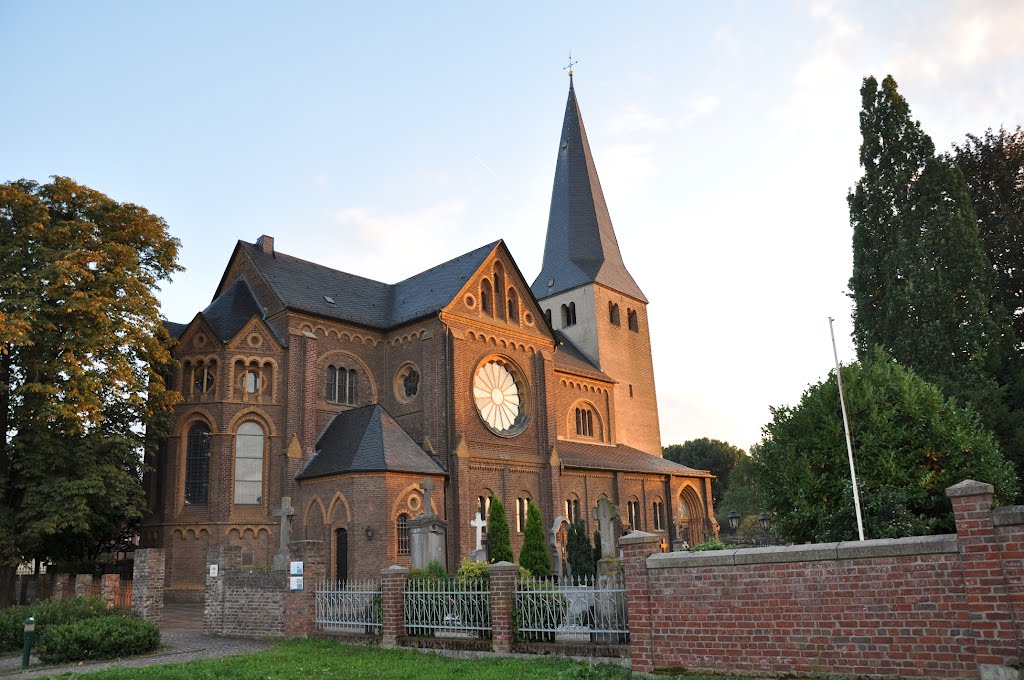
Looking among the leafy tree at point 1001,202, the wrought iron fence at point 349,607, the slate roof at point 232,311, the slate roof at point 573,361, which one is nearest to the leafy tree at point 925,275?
the leafy tree at point 1001,202

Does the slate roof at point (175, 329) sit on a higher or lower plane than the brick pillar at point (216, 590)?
higher

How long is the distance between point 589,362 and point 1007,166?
75.4ft

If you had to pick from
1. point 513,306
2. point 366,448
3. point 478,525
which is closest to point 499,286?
point 513,306

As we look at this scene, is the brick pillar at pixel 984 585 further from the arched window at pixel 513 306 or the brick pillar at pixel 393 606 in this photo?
the arched window at pixel 513 306

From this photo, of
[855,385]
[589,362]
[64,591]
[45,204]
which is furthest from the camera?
[589,362]

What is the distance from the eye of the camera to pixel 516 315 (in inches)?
1348

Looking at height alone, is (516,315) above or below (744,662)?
above

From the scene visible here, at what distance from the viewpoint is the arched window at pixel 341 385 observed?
A: 3048 cm

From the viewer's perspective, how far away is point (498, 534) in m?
27.2

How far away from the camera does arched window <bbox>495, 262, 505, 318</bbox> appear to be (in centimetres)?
3350

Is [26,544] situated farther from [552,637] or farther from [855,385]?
[855,385]

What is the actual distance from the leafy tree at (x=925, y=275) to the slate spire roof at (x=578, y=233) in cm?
1917

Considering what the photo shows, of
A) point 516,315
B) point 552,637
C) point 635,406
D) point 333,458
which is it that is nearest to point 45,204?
point 333,458

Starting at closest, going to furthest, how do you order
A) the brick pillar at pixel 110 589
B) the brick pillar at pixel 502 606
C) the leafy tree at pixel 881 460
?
the brick pillar at pixel 502 606, the leafy tree at pixel 881 460, the brick pillar at pixel 110 589
